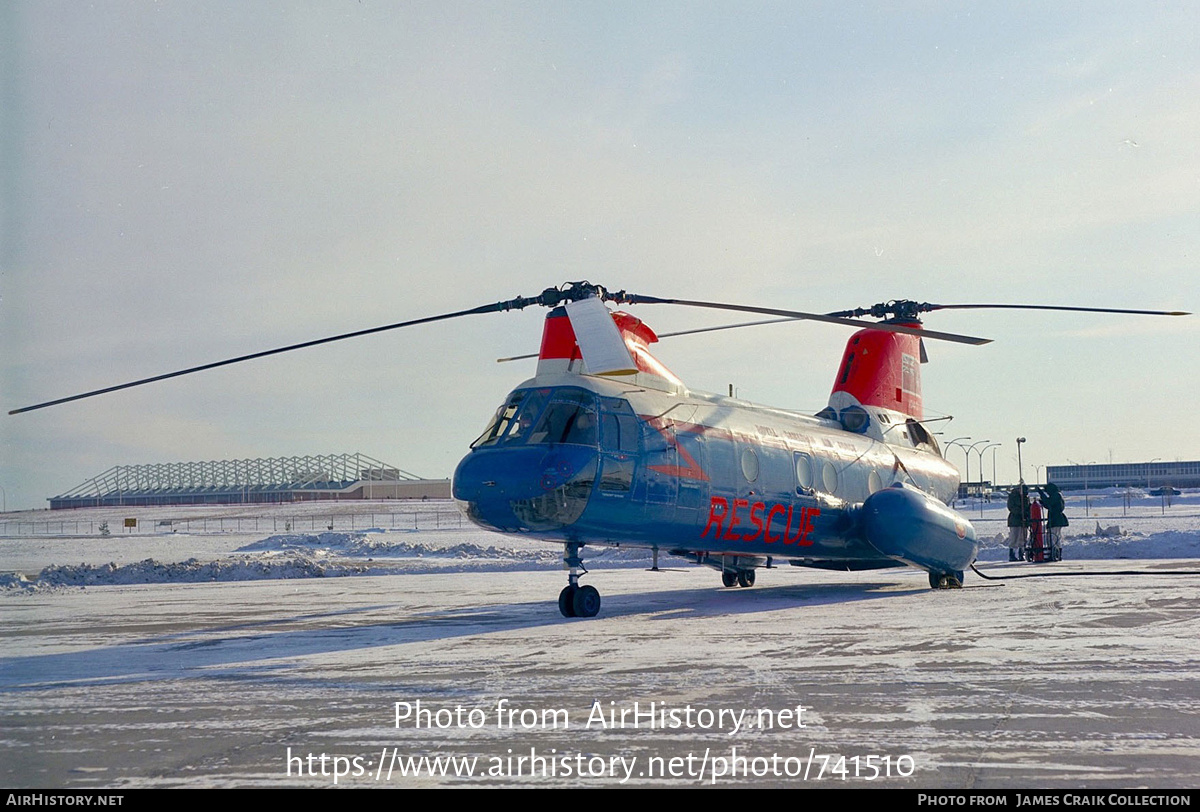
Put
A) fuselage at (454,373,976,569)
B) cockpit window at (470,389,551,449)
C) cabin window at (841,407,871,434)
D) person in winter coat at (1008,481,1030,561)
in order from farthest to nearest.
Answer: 1. person in winter coat at (1008,481,1030,561)
2. cabin window at (841,407,871,434)
3. cockpit window at (470,389,551,449)
4. fuselage at (454,373,976,569)

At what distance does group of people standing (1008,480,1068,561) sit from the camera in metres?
28.0

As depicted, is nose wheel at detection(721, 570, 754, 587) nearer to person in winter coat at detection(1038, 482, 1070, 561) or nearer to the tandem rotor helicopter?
the tandem rotor helicopter

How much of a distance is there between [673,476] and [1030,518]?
638 inches

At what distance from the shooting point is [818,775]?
20.1 feet

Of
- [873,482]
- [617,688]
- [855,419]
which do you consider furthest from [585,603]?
[855,419]

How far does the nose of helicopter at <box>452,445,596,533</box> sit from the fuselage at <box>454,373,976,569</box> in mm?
17

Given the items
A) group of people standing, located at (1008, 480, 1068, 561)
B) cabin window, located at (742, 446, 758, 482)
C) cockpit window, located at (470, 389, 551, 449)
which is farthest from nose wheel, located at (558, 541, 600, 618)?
group of people standing, located at (1008, 480, 1068, 561)

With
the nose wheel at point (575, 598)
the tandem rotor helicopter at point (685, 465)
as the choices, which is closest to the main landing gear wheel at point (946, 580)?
the tandem rotor helicopter at point (685, 465)

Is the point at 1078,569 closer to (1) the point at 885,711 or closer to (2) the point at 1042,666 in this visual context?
(2) the point at 1042,666

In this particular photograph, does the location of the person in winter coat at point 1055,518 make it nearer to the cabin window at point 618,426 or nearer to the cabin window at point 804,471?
the cabin window at point 804,471

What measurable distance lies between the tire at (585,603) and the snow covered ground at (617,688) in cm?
53

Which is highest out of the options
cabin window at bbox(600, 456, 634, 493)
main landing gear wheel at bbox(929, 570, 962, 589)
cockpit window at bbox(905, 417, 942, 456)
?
cockpit window at bbox(905, 417, 942, 456)

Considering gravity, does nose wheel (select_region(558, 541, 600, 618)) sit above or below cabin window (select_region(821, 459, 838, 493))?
below

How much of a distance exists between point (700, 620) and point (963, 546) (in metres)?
7.86
